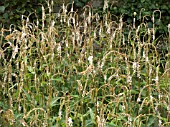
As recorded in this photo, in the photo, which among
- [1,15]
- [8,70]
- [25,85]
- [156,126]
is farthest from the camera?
[1,15]

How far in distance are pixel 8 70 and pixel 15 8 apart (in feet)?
7.78

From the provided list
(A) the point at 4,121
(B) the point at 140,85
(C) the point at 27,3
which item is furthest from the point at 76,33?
(C) the point at 27,3

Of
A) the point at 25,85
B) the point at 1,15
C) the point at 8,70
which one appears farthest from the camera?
the point at 1,15

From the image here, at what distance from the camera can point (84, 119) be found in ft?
13.6

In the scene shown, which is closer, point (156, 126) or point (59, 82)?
point (156, 126)

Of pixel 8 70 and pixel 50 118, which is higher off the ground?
pixel 8 70

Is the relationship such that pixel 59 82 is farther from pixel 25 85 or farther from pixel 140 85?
pixel 140 85

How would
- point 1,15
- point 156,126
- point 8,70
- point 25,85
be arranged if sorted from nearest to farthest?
point 156,126, point 8,70, point 25,85, point 1,15

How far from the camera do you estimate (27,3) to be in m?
6.54

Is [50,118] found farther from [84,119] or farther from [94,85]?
[94,85]

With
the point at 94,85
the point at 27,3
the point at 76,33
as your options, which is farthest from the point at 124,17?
the point at 94,85

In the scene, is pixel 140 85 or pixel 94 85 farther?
pixel 140 85

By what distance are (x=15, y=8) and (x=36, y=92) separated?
2266mm

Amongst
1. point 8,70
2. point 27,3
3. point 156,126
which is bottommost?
point 156,126
